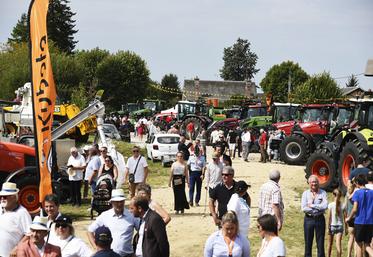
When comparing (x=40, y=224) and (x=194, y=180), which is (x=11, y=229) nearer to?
(x=40, y=224)

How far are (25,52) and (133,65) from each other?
45.7ft

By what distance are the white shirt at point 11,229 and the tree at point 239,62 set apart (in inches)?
4143

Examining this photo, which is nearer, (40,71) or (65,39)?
(40,71)

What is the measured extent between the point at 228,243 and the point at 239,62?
353 feet

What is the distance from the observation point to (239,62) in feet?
370

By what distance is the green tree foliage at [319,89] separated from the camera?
59638mm

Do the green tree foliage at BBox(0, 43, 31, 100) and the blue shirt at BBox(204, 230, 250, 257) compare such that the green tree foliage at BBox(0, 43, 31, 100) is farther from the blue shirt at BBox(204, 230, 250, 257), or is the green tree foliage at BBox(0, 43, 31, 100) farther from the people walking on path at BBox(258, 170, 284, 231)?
the blue shirt at BBox(204, 230, 250, 257)

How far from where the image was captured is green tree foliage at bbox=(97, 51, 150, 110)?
66.4 metres

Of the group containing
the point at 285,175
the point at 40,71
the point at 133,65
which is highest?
the point at 133,65

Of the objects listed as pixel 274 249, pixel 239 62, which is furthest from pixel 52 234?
pixel 239 62

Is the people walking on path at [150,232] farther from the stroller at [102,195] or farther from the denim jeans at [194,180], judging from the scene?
the denim jeans at [194,180]

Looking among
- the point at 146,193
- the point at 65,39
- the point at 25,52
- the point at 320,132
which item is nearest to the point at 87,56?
the point at 65,39

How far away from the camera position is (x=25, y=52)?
57562mm

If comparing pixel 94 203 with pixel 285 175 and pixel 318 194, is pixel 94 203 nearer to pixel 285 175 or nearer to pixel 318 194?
pixel 318 194
